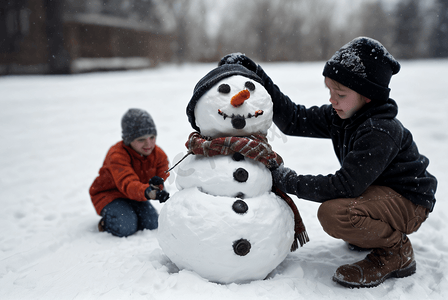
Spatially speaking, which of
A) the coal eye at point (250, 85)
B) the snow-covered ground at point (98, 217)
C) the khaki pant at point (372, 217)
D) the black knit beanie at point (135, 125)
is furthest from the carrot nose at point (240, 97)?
the black knit beanie at point (135, 125)

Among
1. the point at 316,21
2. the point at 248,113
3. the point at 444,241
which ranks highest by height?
the point at 316,21

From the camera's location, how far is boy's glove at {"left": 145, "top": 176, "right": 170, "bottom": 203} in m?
2.09

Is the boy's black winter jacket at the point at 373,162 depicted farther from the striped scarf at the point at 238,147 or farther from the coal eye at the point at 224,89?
the coal eye at the point at 224,89

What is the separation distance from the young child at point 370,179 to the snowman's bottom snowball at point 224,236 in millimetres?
240

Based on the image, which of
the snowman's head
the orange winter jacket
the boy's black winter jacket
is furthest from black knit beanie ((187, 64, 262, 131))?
the orange winter jacket

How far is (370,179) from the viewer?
5.41 feet

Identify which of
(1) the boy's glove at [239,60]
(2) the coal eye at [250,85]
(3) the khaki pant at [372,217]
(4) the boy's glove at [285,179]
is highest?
(1) the boy's glove at [239,60]

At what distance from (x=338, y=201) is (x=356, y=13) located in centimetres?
1200

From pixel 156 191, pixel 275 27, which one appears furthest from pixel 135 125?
pixel 275 27

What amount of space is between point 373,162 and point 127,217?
1.77 m

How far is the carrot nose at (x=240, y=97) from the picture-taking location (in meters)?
1.66

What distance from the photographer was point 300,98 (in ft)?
21.6

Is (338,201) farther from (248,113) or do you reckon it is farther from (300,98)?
(300,98)

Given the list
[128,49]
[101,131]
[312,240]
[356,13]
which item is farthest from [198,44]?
[312,240]
